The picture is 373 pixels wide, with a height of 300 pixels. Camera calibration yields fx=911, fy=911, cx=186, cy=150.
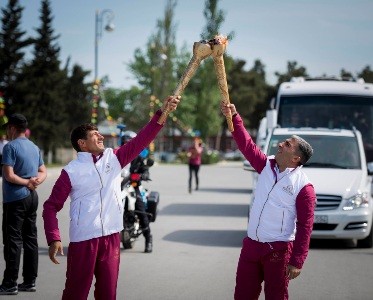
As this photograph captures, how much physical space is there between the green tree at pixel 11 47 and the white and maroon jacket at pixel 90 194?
63709 millimetres

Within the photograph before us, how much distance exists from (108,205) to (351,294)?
406cm

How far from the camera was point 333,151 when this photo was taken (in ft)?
49.3

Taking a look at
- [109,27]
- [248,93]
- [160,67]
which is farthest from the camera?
[248,93]

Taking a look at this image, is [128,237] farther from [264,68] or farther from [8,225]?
[264,68]

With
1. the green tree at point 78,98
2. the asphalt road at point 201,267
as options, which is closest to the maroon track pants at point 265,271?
the asphalt road at point 201,267

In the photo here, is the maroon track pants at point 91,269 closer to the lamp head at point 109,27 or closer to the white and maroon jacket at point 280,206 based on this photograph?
the white and maroon jacket at point 280,206

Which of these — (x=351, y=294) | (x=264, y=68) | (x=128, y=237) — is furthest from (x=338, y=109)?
(x=264, y=68)

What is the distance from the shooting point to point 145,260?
12125mm

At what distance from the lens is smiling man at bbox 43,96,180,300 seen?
21.0 ft

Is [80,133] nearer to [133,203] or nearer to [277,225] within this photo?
[277,225]

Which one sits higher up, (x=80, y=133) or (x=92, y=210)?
(x=80, y=133)

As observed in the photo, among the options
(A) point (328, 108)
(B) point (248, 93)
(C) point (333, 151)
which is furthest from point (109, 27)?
(B) point (248, 93)

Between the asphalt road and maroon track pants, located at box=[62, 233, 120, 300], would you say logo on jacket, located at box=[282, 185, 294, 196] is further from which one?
the asphalt road

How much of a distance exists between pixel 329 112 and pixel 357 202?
21.7ft
